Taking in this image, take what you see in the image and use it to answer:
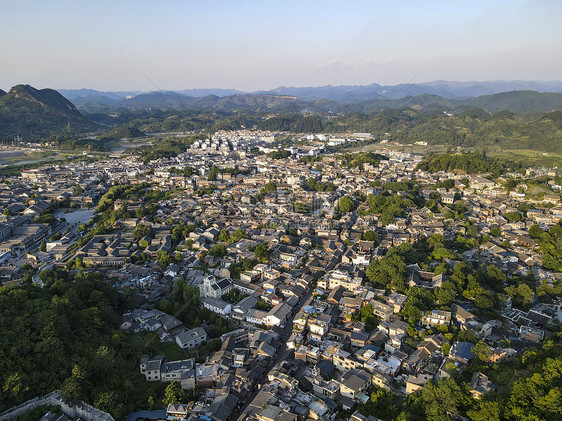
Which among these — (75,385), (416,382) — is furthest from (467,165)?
(75,385)

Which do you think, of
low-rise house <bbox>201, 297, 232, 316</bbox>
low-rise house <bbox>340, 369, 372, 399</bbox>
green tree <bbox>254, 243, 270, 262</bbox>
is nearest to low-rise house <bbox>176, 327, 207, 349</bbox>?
low-rise house <bbox>201, 297, 232, 316</bbox>

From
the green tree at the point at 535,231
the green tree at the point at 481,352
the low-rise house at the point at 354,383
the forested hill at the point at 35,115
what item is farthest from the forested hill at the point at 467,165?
the forested hill at the point at 35,115

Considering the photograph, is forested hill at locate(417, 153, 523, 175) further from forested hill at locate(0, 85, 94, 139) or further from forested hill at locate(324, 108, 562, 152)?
forested hill at locate(0, 85, 94, 139)

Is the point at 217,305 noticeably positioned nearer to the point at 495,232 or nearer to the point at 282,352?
the point at 282,352

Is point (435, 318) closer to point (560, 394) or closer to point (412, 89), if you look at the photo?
point (560, 394)

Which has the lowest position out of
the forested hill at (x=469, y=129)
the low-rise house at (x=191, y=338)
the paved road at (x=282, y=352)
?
A: the paved road at (x=282, y=352)

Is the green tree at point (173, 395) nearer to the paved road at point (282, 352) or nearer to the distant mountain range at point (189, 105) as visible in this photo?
the paved road at point (282, 352)

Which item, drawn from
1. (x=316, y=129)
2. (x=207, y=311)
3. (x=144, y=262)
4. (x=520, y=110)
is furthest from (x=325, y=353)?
(x=520, y=110)
